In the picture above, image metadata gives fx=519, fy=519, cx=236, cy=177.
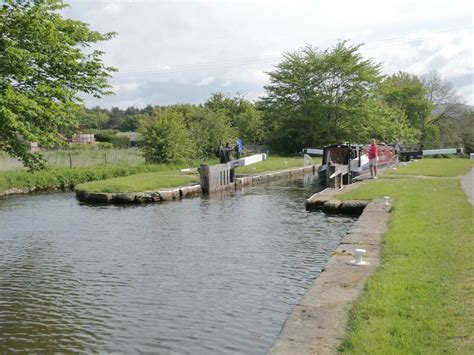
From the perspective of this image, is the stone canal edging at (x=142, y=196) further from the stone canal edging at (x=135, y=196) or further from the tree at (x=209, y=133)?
the tree at (x=209, y=133)

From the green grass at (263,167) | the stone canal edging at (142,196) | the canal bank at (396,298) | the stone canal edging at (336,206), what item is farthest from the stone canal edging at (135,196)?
the canal bank at (396,298)

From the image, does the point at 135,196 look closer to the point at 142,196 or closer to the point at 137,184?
the point at 142,196

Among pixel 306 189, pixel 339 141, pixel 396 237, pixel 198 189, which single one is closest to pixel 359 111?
pixel 339 141

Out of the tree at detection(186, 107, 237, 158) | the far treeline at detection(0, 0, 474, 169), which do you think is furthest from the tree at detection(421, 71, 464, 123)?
the tree at detection(186, 107, 237, 158)

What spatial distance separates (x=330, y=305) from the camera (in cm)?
638

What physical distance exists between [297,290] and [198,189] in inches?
593

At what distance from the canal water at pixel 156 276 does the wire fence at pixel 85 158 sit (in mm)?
12291

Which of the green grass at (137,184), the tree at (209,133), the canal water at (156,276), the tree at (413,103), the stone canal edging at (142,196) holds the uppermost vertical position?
A: the tree at (413,103)

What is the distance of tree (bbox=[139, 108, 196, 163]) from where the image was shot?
34188 mm

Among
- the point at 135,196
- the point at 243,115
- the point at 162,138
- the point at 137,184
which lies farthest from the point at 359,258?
the point at 243,115

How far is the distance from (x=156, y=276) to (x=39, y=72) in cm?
579

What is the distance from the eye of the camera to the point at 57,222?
1658 centimetres

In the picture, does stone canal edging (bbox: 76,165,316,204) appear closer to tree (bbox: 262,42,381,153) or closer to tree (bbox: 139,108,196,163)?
tree (bbox: 139,108,196,163)

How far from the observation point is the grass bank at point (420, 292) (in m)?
5.05
